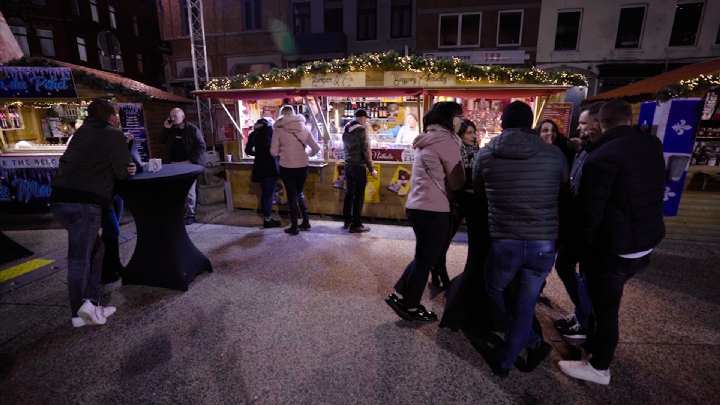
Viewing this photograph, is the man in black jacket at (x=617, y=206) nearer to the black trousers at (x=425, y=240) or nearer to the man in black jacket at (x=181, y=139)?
the black trousers at (x=425, y=240)

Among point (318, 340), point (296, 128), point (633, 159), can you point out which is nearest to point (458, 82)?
point (296, 128)

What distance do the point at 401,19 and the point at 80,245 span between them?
17.8 metres

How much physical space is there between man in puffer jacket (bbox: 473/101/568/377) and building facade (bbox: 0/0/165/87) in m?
24.7

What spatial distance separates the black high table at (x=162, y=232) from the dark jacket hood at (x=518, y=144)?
2946mm

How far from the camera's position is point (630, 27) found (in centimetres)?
1435

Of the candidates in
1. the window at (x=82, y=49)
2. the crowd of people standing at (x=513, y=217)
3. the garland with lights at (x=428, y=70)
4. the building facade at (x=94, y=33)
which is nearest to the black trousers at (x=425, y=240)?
the crowd of people standing at (x=513, y=217)

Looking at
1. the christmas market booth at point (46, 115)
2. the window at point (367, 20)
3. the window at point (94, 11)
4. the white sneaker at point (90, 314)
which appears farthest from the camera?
the window at point (94, 11)

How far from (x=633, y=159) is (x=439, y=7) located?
54.3 feet

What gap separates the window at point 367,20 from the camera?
57.8ft

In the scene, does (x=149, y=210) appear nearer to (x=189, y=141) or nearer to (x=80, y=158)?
(x=80, y=158)

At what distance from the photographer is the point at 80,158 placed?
9.65 ft

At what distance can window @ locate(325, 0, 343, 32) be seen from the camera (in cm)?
1795

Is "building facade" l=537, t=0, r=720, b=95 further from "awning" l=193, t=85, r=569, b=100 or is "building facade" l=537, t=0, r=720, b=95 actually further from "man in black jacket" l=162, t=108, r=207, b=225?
"man in black jacket" l=162, t=108, r=207, b=225

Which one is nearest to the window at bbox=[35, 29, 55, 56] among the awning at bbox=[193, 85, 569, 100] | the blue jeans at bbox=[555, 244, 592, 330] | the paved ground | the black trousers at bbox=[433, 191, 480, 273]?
the awning at bbox=[193, 85, 569, 100]
